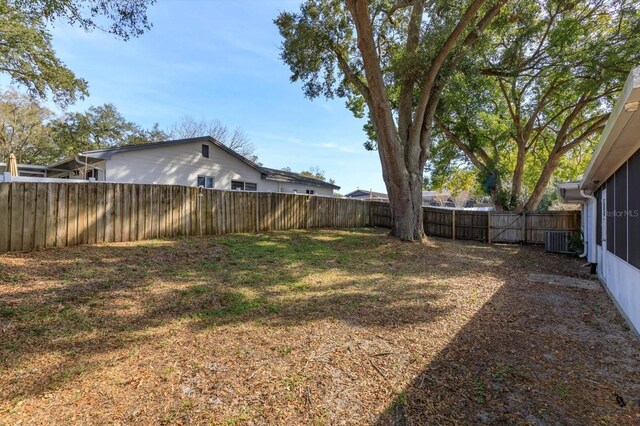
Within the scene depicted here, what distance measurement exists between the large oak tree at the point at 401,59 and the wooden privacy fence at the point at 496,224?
4673mm

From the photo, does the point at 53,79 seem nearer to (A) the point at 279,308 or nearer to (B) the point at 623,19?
(A) the point at 279,308

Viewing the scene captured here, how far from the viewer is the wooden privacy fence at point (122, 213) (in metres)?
5.94

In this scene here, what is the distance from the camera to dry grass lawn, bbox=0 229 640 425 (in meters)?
2.26

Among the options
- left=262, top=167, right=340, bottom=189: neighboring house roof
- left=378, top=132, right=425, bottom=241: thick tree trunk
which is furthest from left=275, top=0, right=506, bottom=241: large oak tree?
left=262, top=167, right=340, bottom=189: neighboring house roof

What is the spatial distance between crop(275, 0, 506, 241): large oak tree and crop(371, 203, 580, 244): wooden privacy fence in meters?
4.67

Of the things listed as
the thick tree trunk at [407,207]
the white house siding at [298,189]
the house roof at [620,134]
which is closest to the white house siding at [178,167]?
the white house siding at [298,189]

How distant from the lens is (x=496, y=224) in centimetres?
1359

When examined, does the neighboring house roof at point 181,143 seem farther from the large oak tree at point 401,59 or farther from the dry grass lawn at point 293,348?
the dry grass lawn at point 293,348

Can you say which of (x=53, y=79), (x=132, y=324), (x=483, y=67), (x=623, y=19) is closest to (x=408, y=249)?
(x=132, y=324)

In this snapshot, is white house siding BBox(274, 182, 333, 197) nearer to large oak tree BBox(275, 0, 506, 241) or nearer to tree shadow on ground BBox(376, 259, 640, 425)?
large oak tree BBox(275, 0, 506, 241)

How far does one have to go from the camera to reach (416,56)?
9.52 m

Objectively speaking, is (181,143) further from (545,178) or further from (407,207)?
(545,178)

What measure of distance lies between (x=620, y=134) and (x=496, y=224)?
428 inches

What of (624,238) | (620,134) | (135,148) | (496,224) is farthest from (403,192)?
(135,148)
